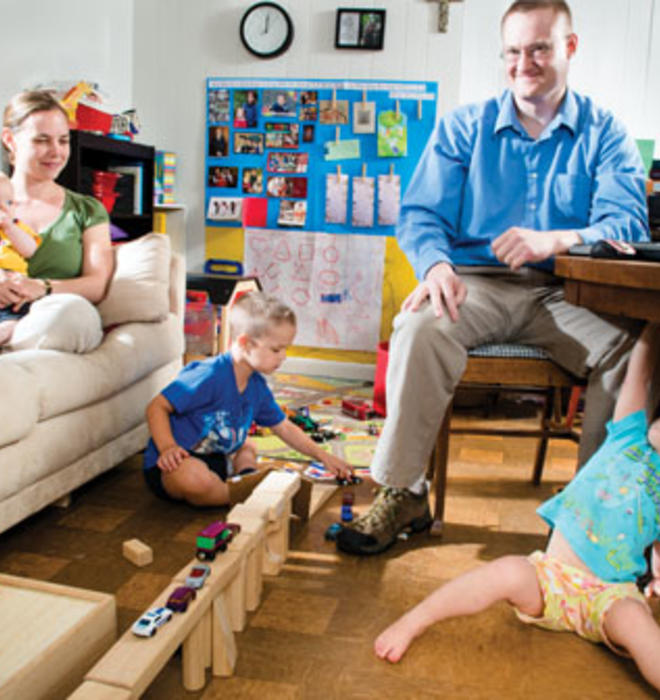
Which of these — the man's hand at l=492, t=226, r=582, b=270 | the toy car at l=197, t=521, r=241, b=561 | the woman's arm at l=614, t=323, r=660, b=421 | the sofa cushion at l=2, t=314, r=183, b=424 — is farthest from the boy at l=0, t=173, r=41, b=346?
the woman's arm at l=614, t=323, r=660, b=421

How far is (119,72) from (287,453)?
239cm

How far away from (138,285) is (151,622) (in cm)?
135

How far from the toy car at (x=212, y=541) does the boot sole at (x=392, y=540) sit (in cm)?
46

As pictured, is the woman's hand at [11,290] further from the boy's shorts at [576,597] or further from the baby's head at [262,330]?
the boy's shorts at [576,597]

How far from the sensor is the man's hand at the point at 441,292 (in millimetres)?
1733

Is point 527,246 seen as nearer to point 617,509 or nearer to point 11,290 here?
point 617,509

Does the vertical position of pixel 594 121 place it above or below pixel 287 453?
above

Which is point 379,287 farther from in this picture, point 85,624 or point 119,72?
point 85,624

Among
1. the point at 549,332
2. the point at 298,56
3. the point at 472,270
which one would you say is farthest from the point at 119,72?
the point at 549,332

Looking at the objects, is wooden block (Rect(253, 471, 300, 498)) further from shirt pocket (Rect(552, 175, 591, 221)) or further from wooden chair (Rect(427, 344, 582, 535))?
shirt pocket (Rect(552, 175, 591, 221))

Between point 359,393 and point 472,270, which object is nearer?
point 472,270

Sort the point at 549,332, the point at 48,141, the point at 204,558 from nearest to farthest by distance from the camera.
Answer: the point at 204,558 < the point at 549,332 < the point at 48,141

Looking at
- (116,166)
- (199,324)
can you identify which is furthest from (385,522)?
(116,166)

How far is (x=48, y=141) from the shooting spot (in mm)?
2150
